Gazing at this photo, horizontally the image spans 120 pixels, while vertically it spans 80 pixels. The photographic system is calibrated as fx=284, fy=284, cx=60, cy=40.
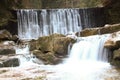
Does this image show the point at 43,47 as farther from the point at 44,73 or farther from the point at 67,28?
the point at 67,28

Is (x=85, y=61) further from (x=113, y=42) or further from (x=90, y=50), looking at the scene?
(x=113, y=42)

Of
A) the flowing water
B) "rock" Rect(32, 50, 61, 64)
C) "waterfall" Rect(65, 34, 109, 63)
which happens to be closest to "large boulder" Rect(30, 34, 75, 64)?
"rock" Rect(32, 50, 61, 64)

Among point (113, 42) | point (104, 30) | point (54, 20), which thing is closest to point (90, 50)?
point (113, 42)

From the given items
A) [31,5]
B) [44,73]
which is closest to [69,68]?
[44,73]

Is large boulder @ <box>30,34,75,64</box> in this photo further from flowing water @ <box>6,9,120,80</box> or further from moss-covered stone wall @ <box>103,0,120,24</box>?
moss-covered stone wall @ <box>103,0,120,24</box>

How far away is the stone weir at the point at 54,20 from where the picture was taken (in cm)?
2319

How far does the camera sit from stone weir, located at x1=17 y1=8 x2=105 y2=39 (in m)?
23.2

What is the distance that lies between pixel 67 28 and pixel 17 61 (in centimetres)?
1106

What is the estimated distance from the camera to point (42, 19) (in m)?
23.8

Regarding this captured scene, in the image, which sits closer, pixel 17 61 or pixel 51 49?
pixel 17 61

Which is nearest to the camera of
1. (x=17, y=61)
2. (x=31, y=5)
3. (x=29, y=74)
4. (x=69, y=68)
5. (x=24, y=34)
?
(x=29, y=74)

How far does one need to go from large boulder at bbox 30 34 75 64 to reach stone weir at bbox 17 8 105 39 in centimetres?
731

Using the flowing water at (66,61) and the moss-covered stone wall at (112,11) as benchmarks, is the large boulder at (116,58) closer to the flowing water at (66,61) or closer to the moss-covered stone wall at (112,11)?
the flowing water at (66,61)

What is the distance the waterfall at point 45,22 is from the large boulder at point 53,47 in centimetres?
734
